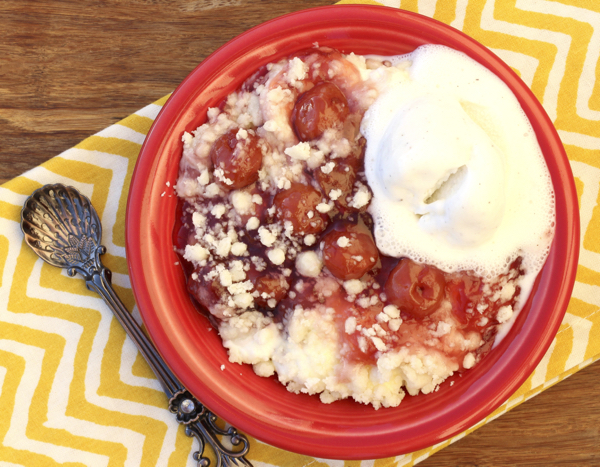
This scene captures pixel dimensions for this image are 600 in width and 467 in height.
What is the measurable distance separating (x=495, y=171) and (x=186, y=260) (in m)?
0.81

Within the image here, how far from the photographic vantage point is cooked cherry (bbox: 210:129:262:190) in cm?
110

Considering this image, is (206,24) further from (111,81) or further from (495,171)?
(495,171)

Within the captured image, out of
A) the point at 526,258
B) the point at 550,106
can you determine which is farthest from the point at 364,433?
the point at 550,106

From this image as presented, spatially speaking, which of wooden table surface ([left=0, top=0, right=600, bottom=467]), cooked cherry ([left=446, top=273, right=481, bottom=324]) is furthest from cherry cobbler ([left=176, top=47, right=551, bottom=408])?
wooden table surface ([left=0, top=0, right=600, bottom=467])

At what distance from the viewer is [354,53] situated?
1268 millimetres

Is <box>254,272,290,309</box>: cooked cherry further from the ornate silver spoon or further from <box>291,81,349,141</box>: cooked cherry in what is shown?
the ornate silver spoon

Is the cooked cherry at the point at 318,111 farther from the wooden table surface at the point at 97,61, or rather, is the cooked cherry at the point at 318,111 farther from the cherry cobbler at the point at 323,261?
the wooden table surface at the point at 97,61

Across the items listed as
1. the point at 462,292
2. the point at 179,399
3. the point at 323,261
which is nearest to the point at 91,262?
the point at 179,399

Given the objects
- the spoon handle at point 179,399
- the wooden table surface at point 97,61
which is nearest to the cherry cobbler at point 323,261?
the spoon handle at point 179,399

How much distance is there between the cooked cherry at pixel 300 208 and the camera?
1.10 m

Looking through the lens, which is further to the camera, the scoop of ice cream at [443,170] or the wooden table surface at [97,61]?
the wooden table surface at [97,61]

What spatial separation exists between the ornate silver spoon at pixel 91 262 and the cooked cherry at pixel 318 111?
711 mm

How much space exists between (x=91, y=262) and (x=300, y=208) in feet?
2.31

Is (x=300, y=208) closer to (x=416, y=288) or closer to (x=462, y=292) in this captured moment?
(x=416, y=288)
